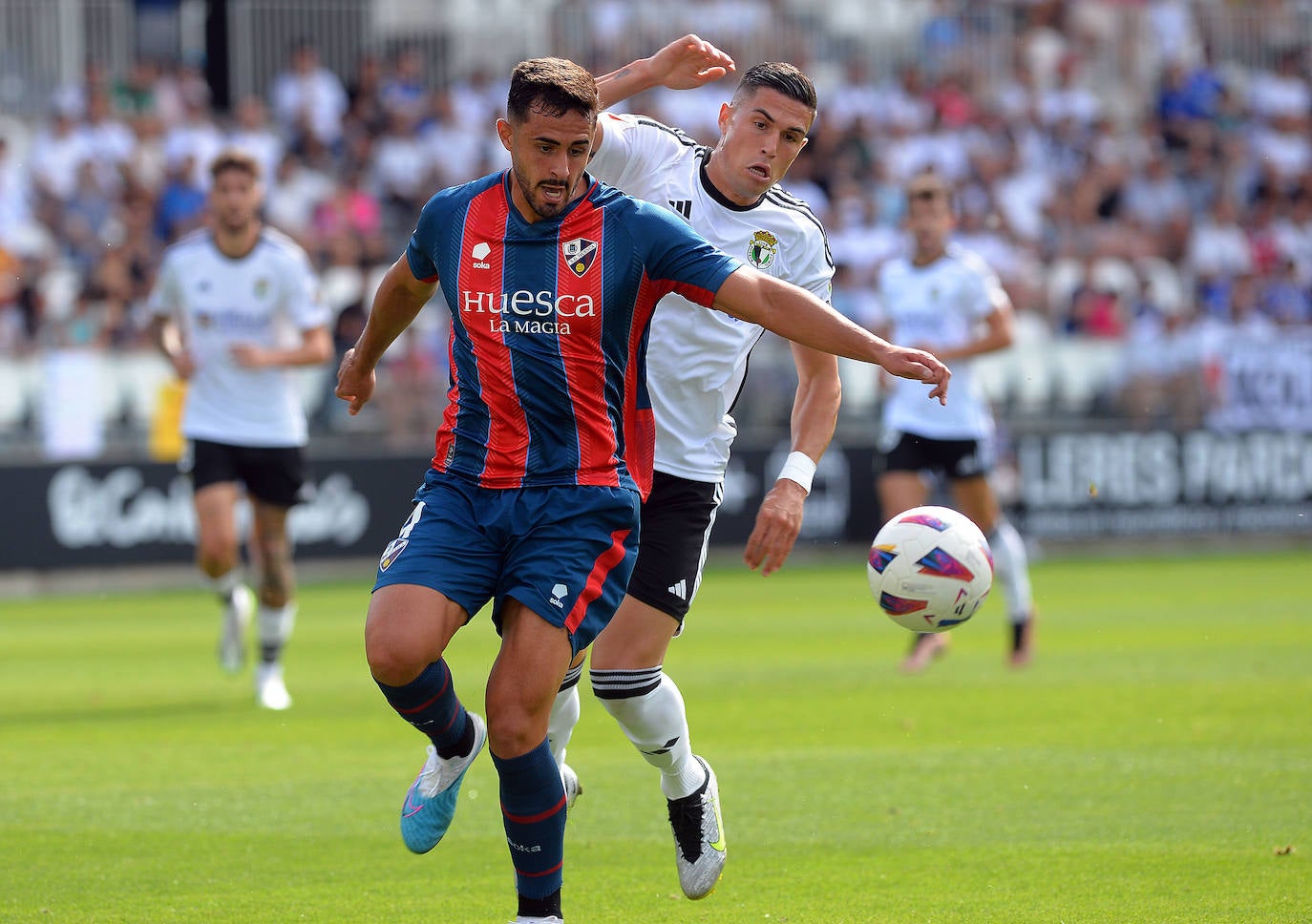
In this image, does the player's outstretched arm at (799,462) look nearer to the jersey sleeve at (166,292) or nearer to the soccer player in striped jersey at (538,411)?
the soccer player in striped jersey at (538,411)

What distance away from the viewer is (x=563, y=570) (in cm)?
510

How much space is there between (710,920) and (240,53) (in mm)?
19728

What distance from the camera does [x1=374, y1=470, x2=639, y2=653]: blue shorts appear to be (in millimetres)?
5098

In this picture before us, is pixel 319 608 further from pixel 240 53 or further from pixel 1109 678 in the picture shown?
pixel 240 53

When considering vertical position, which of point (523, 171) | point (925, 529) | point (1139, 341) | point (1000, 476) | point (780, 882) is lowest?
point (1000, 476)

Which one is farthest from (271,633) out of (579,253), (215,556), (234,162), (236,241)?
(579,253)

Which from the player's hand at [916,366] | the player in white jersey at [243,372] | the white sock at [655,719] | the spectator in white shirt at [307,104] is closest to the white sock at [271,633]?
the player in white jersey at [243,372]

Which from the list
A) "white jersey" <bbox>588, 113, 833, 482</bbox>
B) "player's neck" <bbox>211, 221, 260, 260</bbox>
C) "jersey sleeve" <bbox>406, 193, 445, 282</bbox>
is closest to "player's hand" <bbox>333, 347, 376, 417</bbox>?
"jersey sleeve" <bbox>406, 193, 445, 282</bbox>

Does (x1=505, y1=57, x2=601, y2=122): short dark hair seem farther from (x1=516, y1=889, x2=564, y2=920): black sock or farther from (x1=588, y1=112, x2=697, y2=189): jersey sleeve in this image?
(x1=516, y1=889, x2=564, y2=920): black sock

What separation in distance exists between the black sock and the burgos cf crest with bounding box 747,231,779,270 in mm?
2441

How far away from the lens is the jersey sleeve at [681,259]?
5.09m

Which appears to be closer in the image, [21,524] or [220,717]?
[220,717]

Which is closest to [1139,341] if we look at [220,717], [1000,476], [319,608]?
[1000,476]

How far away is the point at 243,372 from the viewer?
11016mm
